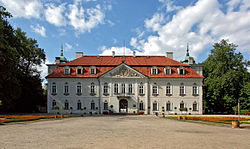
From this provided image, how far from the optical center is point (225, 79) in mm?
34781

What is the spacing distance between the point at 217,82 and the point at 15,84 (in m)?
40.4

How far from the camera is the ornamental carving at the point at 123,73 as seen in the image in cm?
3500

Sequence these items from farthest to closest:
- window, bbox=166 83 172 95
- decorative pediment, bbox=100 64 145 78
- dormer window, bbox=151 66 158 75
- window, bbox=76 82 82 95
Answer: dormer window, bbox=151 66 158 75, window, bbox=76 82 82 95, window, bbox=166 83 172 95, decorative pediment, bbox=100 64 145 78

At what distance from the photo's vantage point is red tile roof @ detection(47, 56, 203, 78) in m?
35.4

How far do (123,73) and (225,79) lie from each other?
2117cm

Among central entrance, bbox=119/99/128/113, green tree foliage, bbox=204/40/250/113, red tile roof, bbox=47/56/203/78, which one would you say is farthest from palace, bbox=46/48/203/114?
green tree foliage, bbox=204/40/250/113

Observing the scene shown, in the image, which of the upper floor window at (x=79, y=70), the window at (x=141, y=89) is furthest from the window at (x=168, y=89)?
the upper floor window at (x=79, y=70)

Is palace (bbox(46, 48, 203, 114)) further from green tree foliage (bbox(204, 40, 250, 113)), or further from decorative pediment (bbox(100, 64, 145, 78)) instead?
green tree foliage (bbox(204, 40, 250, 113))

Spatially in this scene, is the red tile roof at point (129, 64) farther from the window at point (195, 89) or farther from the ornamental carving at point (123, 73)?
the window at point (195, 89)

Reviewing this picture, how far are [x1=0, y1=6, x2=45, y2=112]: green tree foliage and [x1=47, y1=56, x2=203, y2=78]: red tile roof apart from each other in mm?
6307

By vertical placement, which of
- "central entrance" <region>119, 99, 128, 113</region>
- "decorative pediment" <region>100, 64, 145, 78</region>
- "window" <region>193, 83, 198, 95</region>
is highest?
"decorative pediment" <region>100, 64, 145, 78</region>

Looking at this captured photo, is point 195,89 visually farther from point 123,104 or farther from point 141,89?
point 123,104

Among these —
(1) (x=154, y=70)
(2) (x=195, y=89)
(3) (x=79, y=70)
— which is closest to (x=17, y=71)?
(3) (x=79, y=70)

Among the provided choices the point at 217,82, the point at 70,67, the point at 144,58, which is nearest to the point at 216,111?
the point at 217,82
